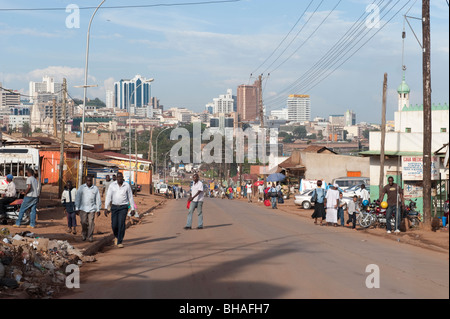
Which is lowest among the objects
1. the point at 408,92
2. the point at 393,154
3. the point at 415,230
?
the point at 415,230

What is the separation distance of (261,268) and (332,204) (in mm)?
12343

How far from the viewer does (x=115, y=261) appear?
12.7 metres

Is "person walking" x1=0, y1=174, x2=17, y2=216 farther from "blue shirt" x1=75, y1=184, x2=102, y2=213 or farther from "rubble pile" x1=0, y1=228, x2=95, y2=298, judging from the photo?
"rubble pile" x1=0, y1=228, x2=95, y2=298

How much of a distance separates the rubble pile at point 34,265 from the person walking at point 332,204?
39.4 feet

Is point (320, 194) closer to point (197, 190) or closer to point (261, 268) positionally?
point (197, 190)

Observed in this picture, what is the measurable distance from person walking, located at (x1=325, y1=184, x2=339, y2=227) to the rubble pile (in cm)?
1200

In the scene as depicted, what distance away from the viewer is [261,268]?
10.8m

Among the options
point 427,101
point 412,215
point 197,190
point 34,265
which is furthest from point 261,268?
point 427,101

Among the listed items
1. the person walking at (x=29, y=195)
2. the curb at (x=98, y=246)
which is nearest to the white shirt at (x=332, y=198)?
the curb at (x=98, y=246)

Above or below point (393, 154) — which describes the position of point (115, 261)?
below

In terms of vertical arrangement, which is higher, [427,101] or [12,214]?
[427,101]

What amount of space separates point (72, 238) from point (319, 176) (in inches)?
1594
